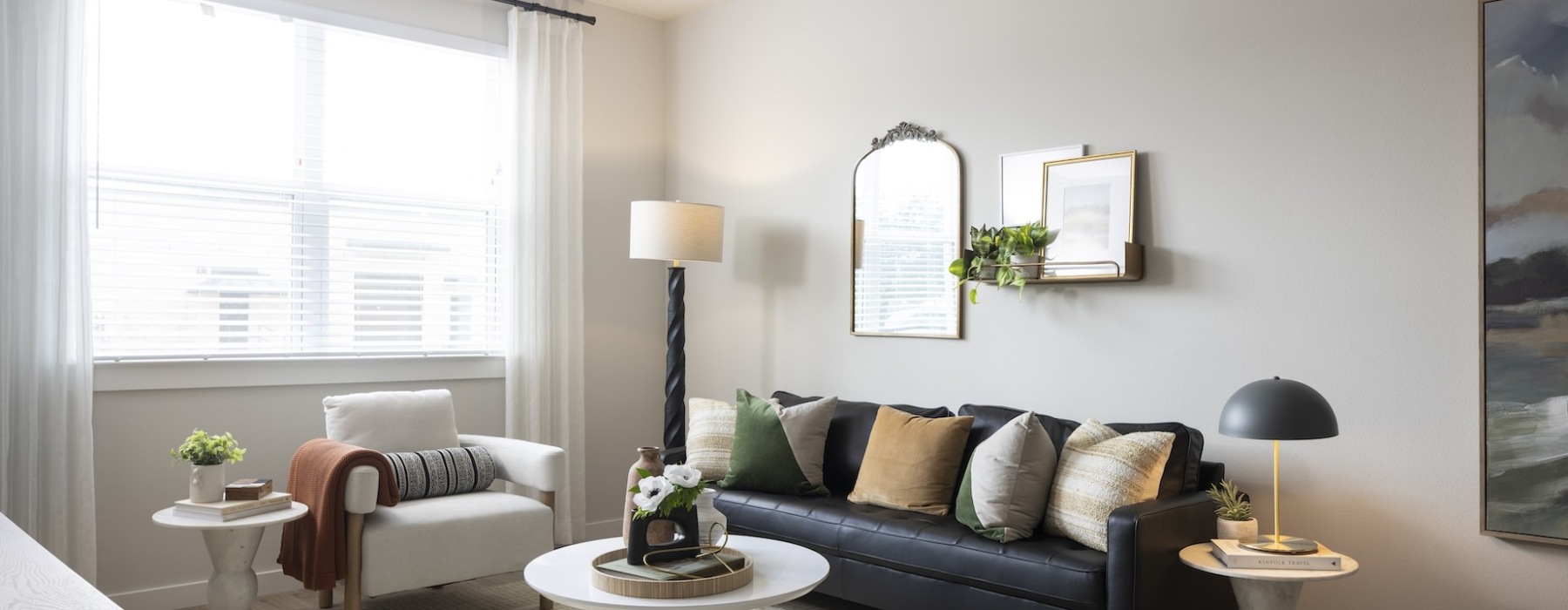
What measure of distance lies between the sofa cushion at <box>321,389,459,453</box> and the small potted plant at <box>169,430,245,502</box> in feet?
1.89

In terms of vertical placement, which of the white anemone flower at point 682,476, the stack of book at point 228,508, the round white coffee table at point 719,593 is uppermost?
the white anemone flower at point 682,476

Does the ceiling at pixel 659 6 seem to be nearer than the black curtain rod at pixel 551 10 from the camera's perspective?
No

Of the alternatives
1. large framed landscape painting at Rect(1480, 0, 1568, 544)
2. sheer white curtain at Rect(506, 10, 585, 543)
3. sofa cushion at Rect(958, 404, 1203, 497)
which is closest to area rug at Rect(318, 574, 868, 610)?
sheer white curtain at Rect(506, 10, 585, 543)

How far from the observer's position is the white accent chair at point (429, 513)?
12.2 feet

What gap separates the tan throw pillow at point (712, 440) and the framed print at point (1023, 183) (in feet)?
4.69

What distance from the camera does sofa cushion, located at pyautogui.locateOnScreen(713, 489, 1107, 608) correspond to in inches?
123

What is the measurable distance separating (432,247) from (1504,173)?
13.8ft

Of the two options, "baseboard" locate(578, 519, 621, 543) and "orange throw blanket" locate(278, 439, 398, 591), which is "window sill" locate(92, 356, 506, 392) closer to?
"orange throw blanket" locate(278, 439, 398, 591)

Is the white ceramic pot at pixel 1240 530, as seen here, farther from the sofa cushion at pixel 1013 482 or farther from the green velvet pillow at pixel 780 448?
the green velvet pillow at pixel 780 448

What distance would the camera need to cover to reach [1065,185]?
13.1 ft

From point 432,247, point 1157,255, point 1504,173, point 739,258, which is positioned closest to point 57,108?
point 432,247

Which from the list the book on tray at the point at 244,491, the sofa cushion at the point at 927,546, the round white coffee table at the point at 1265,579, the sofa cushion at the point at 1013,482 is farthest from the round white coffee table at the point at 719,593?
the book on tray at the point at 244,491

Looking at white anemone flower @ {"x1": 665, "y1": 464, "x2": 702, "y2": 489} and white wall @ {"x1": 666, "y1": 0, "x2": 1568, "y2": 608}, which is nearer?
white anemone flower @ {"x1": 665, "y1": 464, "x2": 702, "y2": 489}

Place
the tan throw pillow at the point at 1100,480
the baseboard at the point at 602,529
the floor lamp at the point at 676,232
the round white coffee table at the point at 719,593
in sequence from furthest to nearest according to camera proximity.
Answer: the baseboard at the point at 602,529
the floor lamp at the point at 676,232
the tan throw pillow at the point at 1100,480
the round white coffee table at the point at 719,593
